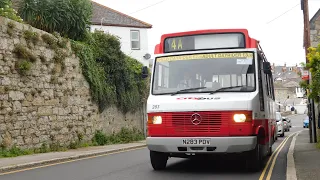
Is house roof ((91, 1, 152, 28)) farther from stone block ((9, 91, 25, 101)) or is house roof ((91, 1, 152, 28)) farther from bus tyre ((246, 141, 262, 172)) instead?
bus tyre ((246, 141, 262, 172))

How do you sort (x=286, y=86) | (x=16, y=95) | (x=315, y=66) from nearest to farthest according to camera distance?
(x=315, y=66), (x=16, y=95), (x=286, y=86)

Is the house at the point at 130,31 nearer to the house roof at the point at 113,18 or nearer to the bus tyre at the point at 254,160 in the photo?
the house roof at the point at 113,18

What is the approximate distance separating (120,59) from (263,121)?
13710 millimetres

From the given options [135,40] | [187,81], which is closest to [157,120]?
[187,81]

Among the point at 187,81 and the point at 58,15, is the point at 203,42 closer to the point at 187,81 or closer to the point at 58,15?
the point at 187,81

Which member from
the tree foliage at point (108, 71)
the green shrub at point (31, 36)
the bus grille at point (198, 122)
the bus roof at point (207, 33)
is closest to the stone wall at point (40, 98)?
the green shrub at point (31, 36)

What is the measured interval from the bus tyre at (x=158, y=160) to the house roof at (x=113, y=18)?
1013 inches

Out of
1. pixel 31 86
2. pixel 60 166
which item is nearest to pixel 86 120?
pixel 31 86

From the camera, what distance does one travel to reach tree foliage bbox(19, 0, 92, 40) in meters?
18.0

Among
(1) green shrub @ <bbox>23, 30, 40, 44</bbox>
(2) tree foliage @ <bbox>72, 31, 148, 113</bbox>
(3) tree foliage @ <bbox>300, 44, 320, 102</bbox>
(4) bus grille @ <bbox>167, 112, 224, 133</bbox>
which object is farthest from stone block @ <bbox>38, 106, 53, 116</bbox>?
(3) tree foliage @ <bbox>300, 44, 320, 102</bbox>

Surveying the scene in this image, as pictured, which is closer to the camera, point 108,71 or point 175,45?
point 175,45

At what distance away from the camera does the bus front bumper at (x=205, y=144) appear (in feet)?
28.8

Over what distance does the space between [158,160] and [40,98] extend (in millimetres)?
7430

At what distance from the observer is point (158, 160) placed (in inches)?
397
